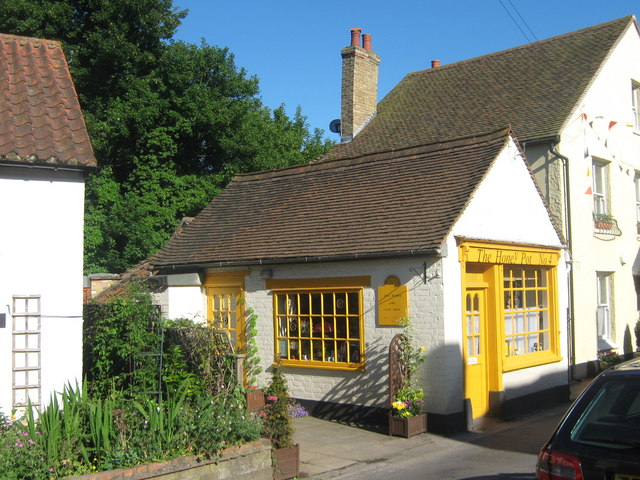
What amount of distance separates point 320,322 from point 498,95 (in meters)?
9.82

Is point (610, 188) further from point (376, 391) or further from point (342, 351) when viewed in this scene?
point (376, 391)

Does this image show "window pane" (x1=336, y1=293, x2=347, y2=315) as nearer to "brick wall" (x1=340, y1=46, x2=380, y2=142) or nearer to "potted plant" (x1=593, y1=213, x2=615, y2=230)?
"potted plant" (x1=593, y1=213, x2=615, y2=230)

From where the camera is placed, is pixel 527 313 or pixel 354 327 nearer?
pixel 354 327

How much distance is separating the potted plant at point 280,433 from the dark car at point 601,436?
13.5 ft

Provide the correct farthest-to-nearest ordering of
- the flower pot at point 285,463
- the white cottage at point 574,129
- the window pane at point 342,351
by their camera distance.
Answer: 1. the white cottage at point 574,129
2. the window pane at point 342,351
3. the flower pot at point 285,463

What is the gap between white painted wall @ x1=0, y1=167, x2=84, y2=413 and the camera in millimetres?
8688

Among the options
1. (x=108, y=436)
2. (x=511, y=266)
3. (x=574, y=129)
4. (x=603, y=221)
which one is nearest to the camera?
(x=108, y=436)

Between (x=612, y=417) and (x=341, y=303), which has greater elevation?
(x=341, y=303)

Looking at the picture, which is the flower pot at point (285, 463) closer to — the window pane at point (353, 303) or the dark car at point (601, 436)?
the window pane at point (353, 303)

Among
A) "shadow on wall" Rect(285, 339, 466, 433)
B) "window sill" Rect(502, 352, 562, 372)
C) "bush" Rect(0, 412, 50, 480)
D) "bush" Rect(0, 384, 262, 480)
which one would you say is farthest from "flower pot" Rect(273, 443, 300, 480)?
"window sill" Rect(502, 352, 562, 372)

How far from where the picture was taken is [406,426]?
10.2 meters

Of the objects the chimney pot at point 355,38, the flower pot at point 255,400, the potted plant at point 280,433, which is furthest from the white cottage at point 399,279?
the chimney pot at point 355,38

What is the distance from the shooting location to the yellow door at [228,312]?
13234 mm

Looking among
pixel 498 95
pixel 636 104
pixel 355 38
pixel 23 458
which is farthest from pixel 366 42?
pixel 23 458
